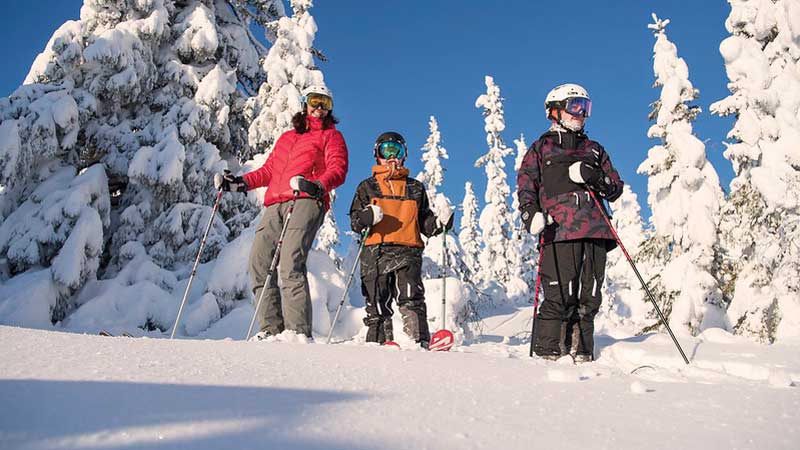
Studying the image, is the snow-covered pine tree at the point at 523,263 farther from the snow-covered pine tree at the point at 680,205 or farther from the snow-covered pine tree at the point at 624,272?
the snow-covered pine tree at the point at 680,205

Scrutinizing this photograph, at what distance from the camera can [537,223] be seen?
4.45 meters

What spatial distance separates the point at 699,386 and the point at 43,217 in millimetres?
11265

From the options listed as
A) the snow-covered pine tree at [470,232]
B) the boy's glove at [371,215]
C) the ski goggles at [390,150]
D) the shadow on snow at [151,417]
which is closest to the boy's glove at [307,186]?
the boy's glove at [371,215]

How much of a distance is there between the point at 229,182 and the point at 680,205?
11.3m

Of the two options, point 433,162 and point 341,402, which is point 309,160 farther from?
point 433,162

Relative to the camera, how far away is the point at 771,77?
11875mm

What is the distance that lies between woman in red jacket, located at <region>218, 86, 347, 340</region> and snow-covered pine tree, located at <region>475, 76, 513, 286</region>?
26344 millimetres

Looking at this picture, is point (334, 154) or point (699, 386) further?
point (334, 154)

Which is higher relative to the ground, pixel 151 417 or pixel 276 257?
pixel 276 257

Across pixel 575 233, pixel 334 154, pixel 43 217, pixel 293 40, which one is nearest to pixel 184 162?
pixel 43 217

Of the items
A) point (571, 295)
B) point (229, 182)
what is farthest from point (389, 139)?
point (571, 295)

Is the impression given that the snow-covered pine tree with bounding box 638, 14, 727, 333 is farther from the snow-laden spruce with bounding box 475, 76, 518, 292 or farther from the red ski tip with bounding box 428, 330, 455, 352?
the snow-laden spruce with bounding box 475, 76, 518, 292

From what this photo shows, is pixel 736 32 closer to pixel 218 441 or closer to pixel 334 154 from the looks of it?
pixel 334 154

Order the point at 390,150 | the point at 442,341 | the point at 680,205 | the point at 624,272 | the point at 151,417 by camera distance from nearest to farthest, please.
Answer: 1. the point at 151,417
2. the point at 442,341
3. the point at 390,150
4. the point at 680,205
5. the point at 624,272
